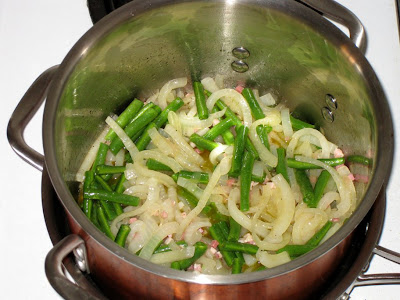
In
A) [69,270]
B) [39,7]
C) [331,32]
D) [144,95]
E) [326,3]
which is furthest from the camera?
[39,7]

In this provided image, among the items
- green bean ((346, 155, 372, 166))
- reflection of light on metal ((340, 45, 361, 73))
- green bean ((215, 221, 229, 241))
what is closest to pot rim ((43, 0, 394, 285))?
reflection of light on metal ((340, 45, 361, 73))

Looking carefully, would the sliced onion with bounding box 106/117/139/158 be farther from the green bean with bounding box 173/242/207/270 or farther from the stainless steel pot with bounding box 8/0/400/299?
the green bean with bounding box 173/242/207/270

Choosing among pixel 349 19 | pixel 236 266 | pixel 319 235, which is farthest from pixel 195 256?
pixel 349 19

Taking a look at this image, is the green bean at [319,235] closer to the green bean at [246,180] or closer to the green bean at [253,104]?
the green bean at [246,180]

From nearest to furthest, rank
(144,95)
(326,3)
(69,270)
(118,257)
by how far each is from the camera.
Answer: (118,257) → (69,270) → (326,3) → (144,95)

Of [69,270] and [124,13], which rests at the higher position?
[124,13]

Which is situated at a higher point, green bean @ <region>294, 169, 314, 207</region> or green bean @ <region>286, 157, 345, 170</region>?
green bean @ <region>286, 157, 345, 170</region>

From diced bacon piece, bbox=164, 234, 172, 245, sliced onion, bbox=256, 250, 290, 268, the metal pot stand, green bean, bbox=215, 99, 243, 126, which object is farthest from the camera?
green bean, bbox=215, 99, 243, 126

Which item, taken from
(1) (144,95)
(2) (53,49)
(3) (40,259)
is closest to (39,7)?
(2) (53,49)

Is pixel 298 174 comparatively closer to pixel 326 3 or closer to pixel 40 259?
pixel 326 3
